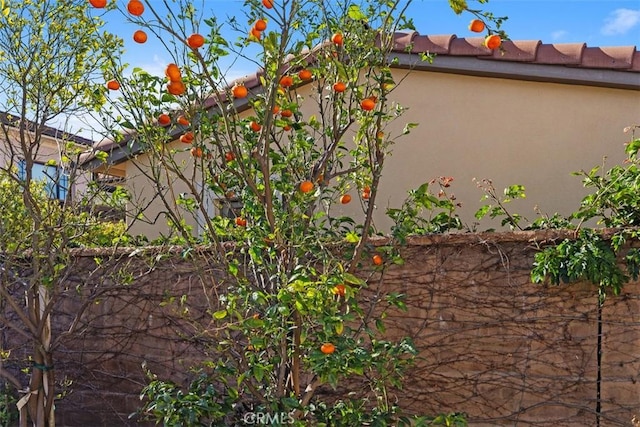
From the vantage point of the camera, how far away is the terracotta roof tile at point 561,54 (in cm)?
624

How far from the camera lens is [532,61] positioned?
20.9 ft

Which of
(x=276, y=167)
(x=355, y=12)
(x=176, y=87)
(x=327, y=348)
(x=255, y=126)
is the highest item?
(x=355, y=12)

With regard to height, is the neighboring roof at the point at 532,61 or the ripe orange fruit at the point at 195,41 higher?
the neighboring roof at the point at 532,61

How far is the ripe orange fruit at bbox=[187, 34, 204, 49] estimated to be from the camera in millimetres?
3139

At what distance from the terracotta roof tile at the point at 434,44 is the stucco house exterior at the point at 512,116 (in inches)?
0.4

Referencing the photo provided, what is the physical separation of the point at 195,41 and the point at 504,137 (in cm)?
432

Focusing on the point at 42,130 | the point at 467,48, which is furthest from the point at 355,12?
the point at 467,48

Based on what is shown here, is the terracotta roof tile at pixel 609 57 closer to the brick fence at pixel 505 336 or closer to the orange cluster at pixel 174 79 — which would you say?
the brick fence at pixel 505 336

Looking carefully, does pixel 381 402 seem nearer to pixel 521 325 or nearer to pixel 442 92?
A: pixel 521 325

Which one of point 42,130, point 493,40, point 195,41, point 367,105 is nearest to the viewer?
point 195,41

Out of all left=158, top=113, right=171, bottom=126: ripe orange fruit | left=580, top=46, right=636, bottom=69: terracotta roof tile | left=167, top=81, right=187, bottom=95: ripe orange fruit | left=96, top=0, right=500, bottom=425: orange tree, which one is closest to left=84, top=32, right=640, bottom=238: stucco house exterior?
left=580, top=46, right=636, bottom=69: terracotta roof tile

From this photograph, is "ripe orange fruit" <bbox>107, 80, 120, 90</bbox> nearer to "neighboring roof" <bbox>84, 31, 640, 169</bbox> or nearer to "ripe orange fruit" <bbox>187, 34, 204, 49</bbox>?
"ripe orange fruit" <bbox>187, 34, 204, 49</bbox>

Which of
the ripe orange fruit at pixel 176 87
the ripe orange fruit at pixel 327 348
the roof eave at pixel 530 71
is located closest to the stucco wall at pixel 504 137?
the roof eave at pixel 530 71

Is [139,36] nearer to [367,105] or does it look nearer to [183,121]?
[183,121]
